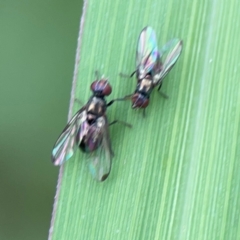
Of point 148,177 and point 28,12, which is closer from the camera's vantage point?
point 148,177

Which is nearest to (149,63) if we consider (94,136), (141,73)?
(141,73)

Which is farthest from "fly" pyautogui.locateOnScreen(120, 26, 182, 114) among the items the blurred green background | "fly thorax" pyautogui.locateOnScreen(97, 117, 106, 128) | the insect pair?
the blurred green background

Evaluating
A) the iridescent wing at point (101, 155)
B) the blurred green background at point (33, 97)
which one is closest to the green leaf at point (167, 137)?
the iridescent wing at point (101, 155)

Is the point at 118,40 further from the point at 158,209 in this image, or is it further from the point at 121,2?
the point at 158,209

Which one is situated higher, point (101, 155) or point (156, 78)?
point (156, 78)

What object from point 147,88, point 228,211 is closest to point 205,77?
point 147,88

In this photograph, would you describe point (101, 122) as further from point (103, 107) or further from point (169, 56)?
point (169, 56)
